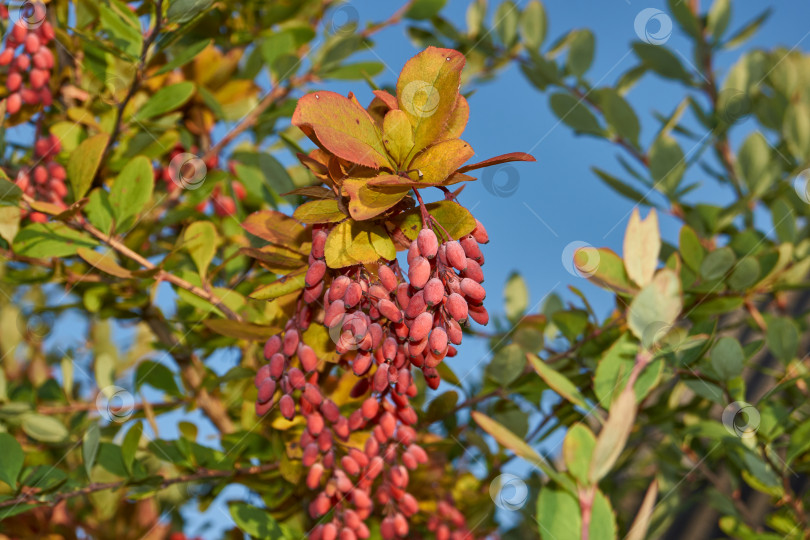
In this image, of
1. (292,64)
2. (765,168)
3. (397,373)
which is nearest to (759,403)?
(765,168)

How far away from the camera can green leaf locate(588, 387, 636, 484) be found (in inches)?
23.4

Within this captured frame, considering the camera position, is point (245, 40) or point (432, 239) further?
point (245, 40)

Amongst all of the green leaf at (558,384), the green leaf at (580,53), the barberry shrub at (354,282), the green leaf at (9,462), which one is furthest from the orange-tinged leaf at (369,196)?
the green leaf at (580,53)

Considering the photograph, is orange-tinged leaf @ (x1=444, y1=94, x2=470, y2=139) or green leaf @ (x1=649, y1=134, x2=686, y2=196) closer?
orange-tinged leaf @ (x1=444, y1=94, x2=470, y2=139)

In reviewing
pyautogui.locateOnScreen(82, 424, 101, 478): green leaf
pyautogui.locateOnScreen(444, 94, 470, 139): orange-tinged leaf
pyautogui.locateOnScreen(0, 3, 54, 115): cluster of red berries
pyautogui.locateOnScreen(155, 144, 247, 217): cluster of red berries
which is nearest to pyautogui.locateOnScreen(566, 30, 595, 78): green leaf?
pyautogui.locateOnScreen(155, 144, 247, 217): cluster of red berries

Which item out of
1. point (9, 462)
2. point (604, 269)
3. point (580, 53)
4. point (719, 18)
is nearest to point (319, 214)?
point (604, 269)

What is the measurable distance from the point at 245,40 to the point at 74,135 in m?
0.33

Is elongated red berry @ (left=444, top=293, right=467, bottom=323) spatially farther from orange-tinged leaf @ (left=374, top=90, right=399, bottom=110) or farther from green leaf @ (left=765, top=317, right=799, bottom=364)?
green leaf @ (left=765, top=317, right=799, bottom=364)

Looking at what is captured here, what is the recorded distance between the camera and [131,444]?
2.52ft

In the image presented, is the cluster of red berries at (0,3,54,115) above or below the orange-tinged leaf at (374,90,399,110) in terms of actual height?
above

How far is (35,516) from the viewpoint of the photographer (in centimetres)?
118

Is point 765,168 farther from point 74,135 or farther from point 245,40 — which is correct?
point 74,135

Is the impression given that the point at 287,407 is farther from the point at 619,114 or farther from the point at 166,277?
the point at 619,114

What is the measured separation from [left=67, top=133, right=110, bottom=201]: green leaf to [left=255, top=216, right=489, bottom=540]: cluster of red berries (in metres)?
0.35
